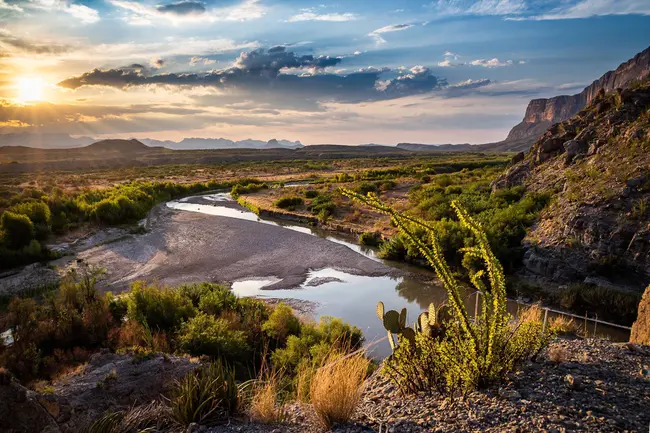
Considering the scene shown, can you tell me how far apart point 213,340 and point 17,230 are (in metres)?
15.1

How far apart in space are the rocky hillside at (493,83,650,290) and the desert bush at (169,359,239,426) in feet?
40.3

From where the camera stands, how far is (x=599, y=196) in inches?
586

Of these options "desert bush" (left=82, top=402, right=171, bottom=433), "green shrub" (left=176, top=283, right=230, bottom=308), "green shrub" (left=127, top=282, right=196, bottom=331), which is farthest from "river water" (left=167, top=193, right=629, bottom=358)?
"desert bush" (left=82, top=402, right=171, bottom=433)

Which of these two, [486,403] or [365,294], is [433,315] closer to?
[486,403]

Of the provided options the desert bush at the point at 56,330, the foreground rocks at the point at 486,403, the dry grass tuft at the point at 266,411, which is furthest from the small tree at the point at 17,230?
the dry grass tuft at the point at 266,411

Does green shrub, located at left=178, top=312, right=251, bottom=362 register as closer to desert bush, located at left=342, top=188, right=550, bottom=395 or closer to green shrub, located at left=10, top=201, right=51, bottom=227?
desert bush, located at left=342, top=188, right=550, bottom=395

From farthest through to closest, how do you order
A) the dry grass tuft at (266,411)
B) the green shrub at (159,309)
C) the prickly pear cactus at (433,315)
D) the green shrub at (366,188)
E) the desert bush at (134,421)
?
the green shrub at (366,188), the green shrub at (159,309), the prickly pear cactus at (433,315), the dry grass tuft at (266,411), the desert bush at (134,421)

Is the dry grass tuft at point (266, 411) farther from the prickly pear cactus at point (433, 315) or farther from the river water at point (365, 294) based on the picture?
the river water at point (365, 294)

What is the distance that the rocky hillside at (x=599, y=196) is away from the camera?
1291 centimetres

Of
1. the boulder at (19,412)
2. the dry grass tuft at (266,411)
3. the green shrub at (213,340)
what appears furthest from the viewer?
the green shrub at (213,340)

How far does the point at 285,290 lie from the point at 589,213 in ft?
37.2

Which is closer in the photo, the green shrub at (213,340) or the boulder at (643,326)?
the boulder at (643,326)

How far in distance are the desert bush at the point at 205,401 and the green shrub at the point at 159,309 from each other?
4404 mm

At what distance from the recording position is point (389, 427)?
418cm
